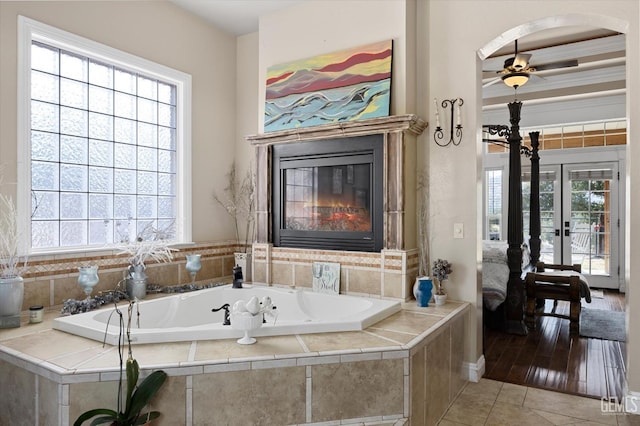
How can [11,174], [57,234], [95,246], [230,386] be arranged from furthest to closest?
[95,246] < [57,234] < [11,174] < [230,386]

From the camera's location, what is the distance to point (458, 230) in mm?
3240

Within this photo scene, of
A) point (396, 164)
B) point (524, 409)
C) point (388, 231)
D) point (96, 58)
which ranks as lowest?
point (524, 409)

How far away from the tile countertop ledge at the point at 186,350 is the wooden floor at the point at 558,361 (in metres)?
1.19

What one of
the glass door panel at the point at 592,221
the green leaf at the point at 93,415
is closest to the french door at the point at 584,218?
the glass door panel at the point at 592,221

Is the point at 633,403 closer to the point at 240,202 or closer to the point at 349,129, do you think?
the point at 349,129

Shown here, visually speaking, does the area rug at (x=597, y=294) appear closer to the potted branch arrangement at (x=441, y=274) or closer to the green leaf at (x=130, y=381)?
the potted branch arrangement at (x=441, y=274)

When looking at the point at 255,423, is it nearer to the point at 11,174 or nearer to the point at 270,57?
the point at 11,174

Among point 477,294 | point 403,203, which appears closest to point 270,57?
point 403,203

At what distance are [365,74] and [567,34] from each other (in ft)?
7.98

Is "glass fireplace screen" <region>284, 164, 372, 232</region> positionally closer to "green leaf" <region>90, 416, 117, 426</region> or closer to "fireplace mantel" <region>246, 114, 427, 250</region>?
"fireplace mantel" <region>246, 114, 427, 250</region>

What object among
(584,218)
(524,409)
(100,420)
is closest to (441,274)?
(524,409)

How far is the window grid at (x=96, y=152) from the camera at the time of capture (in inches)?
121

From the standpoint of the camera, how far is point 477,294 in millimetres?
3232

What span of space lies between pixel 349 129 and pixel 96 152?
6.50ft
